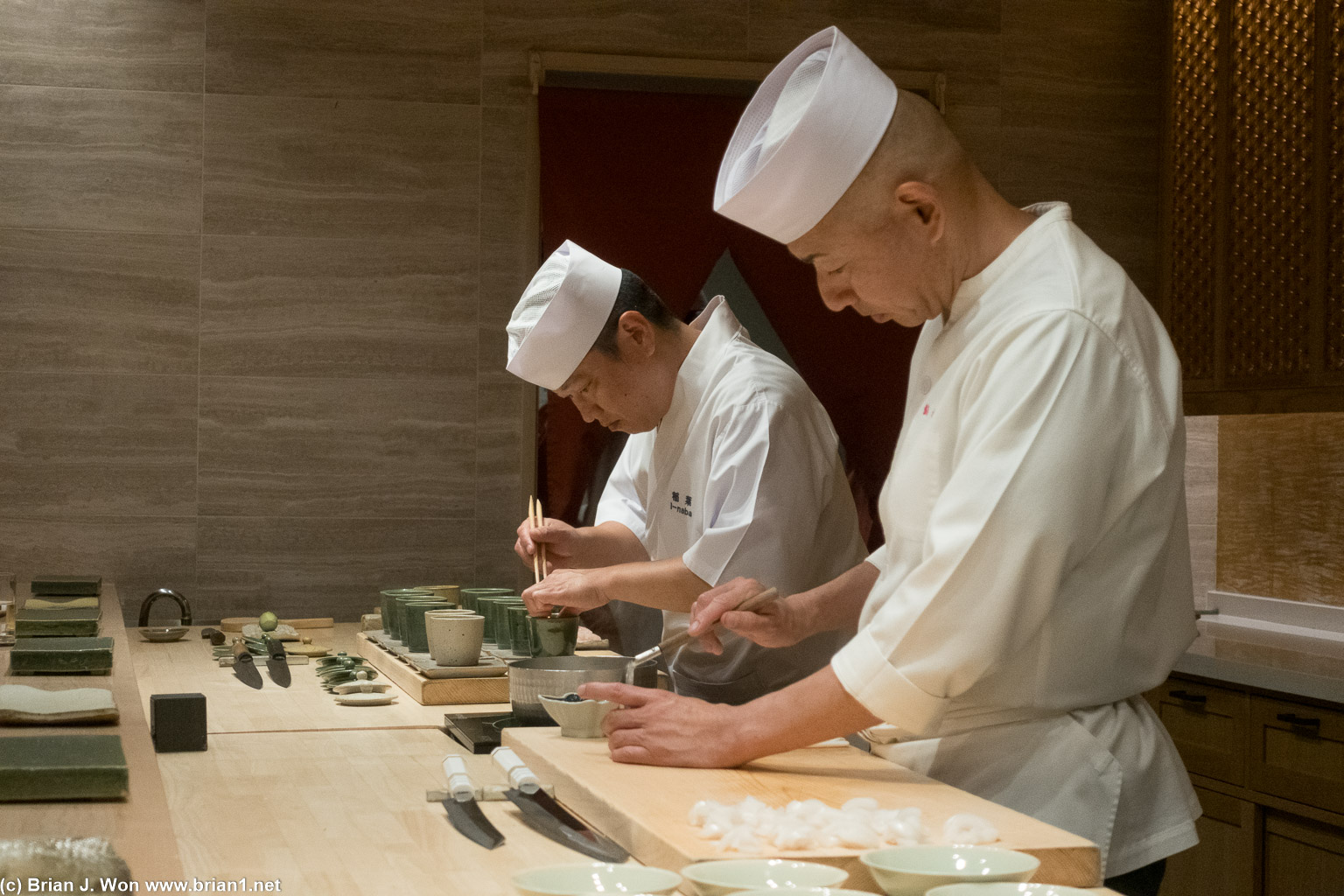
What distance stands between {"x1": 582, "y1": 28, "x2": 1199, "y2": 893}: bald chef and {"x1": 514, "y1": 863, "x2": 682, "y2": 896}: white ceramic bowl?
391 millimetres

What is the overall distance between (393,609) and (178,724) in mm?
1028

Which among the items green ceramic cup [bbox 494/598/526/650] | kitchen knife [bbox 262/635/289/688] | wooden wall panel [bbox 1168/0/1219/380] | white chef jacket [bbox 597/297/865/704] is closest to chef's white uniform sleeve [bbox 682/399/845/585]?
white chef jacket [bbox 597/297/865/704]

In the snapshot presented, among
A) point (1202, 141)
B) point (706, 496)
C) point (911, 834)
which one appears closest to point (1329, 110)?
point (1202, 141)

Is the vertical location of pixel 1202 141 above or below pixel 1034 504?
above

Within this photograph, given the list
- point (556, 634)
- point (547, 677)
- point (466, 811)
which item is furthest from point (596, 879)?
point (556, 634)

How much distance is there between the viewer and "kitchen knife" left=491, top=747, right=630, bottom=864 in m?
1.23

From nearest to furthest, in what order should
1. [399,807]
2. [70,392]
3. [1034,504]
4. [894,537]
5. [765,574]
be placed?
[1034,504]
[399,807]
[894,537]
[765,574]
[70,392]

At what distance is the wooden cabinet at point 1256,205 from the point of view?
10.8ft

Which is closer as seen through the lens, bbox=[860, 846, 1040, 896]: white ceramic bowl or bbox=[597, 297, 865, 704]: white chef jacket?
bbox=[860, 846, 1040, 896]: white ceramic bowl

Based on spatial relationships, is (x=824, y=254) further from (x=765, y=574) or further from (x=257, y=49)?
(x=257, y=49)

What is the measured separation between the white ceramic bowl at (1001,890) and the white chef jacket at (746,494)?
1.26 meters

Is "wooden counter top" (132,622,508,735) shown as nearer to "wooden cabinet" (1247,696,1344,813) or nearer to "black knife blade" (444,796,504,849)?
"black knife blade" (444,796,504,849)

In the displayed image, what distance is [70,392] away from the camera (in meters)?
3.75

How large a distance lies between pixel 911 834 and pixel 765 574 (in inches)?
43.7
